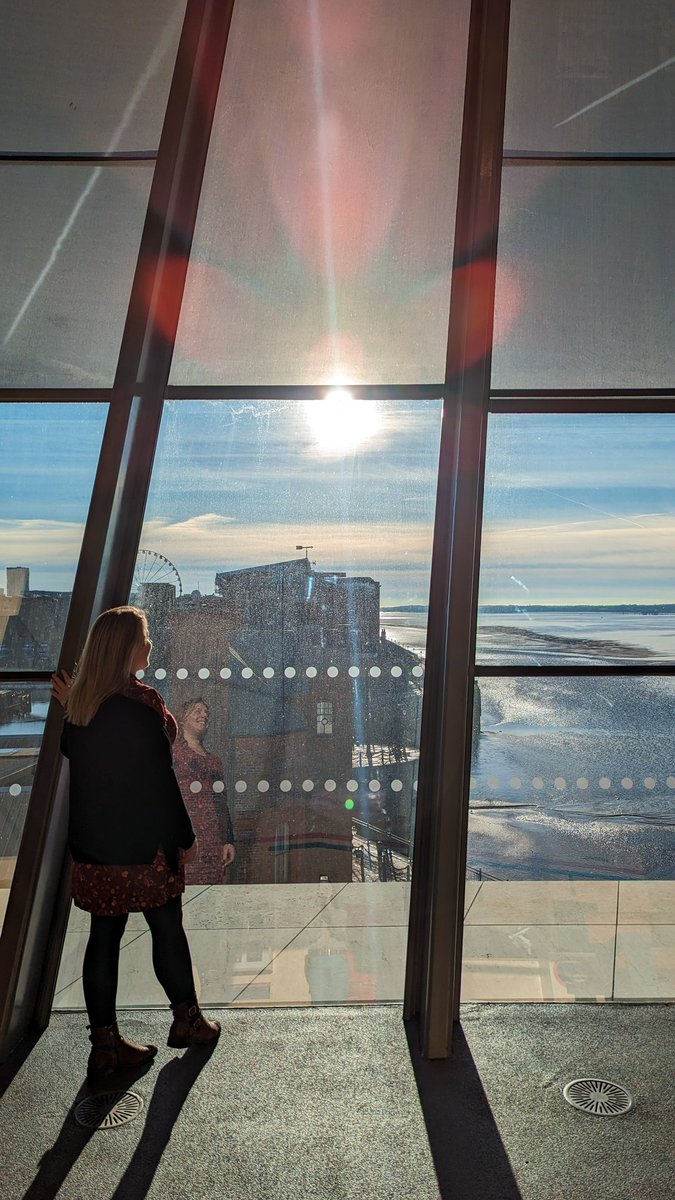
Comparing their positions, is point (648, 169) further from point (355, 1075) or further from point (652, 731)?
point (355, 1075)

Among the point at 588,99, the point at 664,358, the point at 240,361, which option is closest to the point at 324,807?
the point at 240,361

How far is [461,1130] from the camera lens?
2656 mm

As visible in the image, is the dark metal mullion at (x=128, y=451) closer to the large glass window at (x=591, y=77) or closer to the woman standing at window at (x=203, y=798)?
the woman standing at window at (x=203, y=798)

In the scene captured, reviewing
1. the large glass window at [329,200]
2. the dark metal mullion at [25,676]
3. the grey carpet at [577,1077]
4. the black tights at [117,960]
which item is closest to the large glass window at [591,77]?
the large glass window at [329,200]

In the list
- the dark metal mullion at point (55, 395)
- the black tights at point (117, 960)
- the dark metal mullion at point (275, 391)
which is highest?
the dark metal mullion at point (275, 391)

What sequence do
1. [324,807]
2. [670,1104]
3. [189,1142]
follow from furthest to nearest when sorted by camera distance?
[324,807], [670,1104], [189,1142]

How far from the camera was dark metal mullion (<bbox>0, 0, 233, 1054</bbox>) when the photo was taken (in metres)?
3.28

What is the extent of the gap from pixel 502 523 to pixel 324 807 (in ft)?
4.33

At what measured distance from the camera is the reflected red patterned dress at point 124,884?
290 centimetres

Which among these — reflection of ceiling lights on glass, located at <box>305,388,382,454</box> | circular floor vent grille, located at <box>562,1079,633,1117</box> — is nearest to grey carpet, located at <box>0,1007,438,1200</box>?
circular floor vent grille, located at <box>562,1079,633,1117</box>

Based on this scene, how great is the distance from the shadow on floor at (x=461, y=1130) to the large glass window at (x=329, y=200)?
8.22 feet

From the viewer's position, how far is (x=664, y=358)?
388 cm

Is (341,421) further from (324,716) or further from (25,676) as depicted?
(25,676)

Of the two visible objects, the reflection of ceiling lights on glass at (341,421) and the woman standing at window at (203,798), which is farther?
the reflection of ceiling lights on glass at (341,421)
